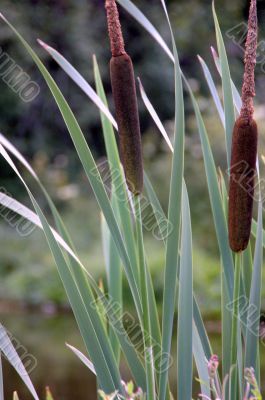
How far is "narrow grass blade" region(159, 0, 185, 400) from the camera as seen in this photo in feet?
4.46

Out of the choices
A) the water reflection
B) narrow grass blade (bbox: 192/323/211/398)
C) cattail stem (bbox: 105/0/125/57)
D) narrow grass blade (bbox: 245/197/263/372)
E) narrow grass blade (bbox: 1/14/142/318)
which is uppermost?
cattail stem (bbox: 105/0/125/57)

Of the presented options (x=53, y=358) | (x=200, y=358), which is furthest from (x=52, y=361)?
(x=200, y=358)

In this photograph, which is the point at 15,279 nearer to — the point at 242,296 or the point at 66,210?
the point at 66,210

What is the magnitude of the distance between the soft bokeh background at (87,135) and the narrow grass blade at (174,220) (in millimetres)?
5249

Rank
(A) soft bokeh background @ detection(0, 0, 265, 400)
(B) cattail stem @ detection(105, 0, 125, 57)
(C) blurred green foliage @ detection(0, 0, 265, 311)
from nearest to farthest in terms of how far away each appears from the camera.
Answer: (B) cattail stem @ detection(105, 0, 125, 57), (A) soft bokeh background @ detection(0, 0, 265, 400), (C) blurred green foliage @ detection(0, 0, 265, 311)

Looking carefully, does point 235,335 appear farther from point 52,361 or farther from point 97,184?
point 52,361

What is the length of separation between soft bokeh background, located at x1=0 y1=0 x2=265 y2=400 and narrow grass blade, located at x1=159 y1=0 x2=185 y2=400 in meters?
5.25

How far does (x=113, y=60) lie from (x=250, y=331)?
539 mm

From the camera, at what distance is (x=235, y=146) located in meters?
1.29

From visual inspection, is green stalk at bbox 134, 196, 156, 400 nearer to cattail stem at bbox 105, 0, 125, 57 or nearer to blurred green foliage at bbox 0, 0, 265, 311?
cattail stem at bbox 105, 0, 125, 57

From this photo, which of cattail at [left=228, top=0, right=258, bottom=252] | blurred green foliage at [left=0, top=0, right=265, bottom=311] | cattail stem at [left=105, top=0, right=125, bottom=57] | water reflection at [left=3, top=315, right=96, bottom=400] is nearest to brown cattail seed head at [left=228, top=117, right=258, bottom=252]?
cattail at [left=228, top=0, right=258, bottom=252]

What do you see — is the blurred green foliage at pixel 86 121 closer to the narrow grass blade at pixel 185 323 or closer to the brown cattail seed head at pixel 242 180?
the narrow grass blade at pixel 185 323

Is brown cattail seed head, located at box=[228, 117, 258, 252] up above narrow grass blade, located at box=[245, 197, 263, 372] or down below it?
above

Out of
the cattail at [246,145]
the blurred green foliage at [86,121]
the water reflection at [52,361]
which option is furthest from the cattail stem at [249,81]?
the blurred green foliage at [86,121]
